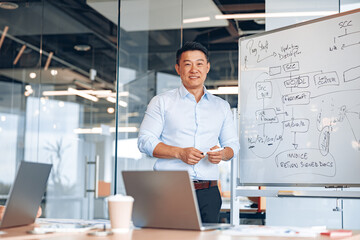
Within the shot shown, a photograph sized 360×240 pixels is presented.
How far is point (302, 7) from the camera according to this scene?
14.0 feet

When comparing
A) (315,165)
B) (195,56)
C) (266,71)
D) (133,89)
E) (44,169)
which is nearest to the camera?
(44,169)

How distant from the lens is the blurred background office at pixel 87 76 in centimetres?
488

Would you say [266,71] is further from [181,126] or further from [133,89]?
[133,89]

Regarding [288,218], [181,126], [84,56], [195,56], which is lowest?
[288,218]

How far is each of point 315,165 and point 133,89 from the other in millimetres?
2303

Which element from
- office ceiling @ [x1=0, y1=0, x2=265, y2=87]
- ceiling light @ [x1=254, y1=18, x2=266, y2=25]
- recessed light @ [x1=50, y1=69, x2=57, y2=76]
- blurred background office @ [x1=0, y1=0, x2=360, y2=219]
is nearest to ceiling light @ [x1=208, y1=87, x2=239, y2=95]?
blurred background office @ [x1=0, y1=0, x2=360, y2=219]

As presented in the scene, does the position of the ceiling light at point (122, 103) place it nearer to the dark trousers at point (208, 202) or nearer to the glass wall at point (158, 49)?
the glass wall at point (158, 49)

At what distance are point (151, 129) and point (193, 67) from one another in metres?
0.40

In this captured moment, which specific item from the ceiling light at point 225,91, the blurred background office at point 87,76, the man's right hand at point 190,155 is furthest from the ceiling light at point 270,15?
the man's right hand at point 190,155

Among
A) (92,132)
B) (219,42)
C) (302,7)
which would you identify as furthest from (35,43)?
(302,7)

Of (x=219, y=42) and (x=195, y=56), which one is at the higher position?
(x=219, y=42)

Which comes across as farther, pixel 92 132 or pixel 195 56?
pixel 92 132

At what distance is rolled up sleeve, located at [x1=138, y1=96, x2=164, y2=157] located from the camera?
8.71 ft

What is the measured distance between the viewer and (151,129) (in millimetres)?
2762
